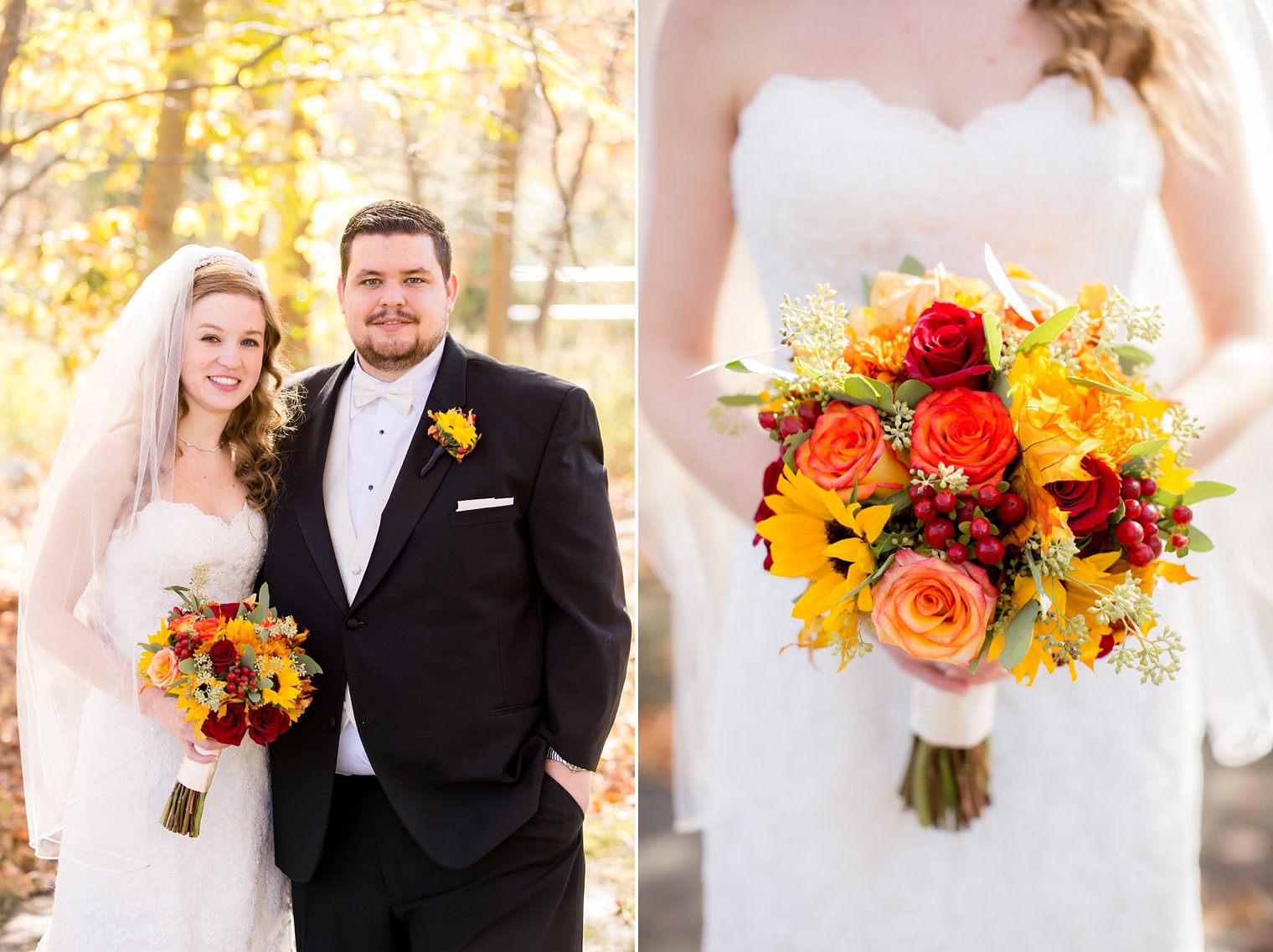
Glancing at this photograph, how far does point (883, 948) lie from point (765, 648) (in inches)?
31.0

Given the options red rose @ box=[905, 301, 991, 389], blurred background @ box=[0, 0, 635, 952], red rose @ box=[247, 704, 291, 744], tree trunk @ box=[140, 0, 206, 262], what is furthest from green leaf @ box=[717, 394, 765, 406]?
tree trunk @ box=[140, 0, 206, 262]

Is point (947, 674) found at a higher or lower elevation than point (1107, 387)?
lower

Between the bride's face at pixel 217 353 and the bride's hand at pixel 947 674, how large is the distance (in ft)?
4.82

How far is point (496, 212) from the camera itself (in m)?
4.88

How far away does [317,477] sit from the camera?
6.91 feet

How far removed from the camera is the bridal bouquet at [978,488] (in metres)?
1.56

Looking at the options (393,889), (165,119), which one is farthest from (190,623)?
(165,119)

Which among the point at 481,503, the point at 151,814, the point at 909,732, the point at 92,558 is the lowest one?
the point at 151,814

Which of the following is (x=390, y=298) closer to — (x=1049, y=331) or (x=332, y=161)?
(x=1049, y=331)

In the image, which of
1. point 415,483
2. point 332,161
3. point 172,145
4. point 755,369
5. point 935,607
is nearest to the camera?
point 935,607

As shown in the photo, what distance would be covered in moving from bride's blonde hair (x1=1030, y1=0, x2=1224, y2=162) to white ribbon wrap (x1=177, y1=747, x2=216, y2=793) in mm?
2273

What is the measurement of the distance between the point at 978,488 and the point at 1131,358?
2.26 ft

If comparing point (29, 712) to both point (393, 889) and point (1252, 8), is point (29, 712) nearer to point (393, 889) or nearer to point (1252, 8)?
point (393, 889)

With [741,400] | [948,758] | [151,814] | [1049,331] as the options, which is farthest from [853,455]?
[151,814]
